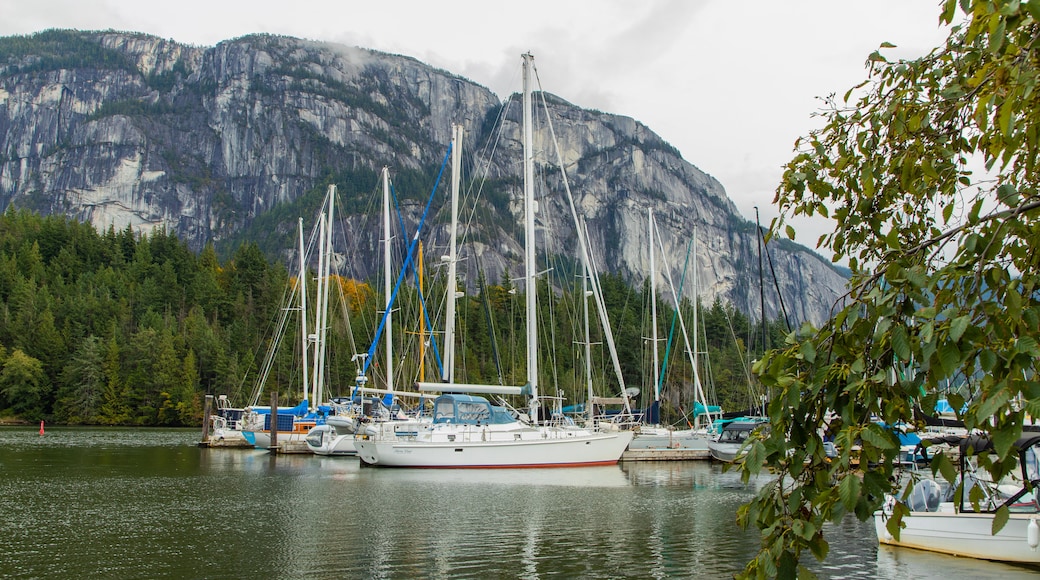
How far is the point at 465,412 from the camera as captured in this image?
136 feet

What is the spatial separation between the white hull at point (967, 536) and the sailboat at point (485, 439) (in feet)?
70.1

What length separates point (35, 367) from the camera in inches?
3772

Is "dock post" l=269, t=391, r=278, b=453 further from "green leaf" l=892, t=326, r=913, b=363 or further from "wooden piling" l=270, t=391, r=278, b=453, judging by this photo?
"green leaf" l=892, t=326, r=913, b=363

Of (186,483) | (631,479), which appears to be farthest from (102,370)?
(631,479)

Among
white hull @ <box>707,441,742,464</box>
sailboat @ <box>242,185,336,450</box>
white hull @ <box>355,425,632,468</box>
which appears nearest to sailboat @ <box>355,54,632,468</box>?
white hull @ <box>355,425,632,468</box>

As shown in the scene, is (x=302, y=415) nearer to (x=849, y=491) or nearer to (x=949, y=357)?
(x=849, y=491)

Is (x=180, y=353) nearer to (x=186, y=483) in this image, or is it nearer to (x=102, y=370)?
(x=102, y=370)

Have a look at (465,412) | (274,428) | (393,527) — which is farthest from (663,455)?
(393,527)

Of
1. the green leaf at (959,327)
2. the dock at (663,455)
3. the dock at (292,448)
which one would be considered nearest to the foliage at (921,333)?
the green leaf at (959,327)

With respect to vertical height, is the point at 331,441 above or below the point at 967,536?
above

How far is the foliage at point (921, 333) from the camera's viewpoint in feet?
11.4

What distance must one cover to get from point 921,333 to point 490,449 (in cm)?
3728

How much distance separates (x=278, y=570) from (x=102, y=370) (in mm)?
95064

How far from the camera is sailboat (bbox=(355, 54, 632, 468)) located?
131 ft
